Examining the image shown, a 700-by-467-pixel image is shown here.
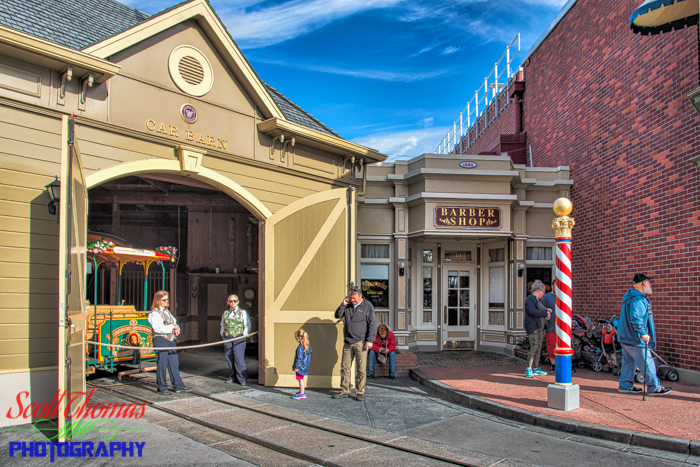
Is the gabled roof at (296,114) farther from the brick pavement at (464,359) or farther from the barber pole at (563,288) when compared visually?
the brick pavement at (464,359)

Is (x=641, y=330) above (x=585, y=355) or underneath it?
above

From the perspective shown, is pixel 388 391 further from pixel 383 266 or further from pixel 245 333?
pixel 383 266

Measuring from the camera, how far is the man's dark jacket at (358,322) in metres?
8.15

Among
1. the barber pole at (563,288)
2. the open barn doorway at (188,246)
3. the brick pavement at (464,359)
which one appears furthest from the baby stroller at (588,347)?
the open barn doorway at (188,246)

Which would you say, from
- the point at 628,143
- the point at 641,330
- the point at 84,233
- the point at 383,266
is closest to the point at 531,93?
the point at 628,143

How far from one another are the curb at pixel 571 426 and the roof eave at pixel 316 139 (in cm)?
474

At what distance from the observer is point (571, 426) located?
20.4 ft

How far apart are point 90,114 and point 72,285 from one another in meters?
2.64

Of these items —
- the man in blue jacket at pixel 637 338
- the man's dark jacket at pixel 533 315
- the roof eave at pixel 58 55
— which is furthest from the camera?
the man's dark jacket at pixel 533 315

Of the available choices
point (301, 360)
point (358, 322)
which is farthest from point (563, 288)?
point (301, 360)

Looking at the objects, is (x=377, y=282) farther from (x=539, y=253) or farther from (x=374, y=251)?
(x=539, y=253)

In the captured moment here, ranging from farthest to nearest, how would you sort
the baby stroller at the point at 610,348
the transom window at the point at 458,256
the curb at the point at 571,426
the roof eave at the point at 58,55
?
the transom window at the point at 458,256 → the baby stroller at the point at 610,348 → the roof eave at the point at 58,55 → the curb at the point at 571,426

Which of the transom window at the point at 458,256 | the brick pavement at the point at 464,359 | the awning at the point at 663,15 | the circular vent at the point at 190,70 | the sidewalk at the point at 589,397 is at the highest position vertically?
the awning at the point at 663,15

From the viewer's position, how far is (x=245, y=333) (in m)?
9.04
